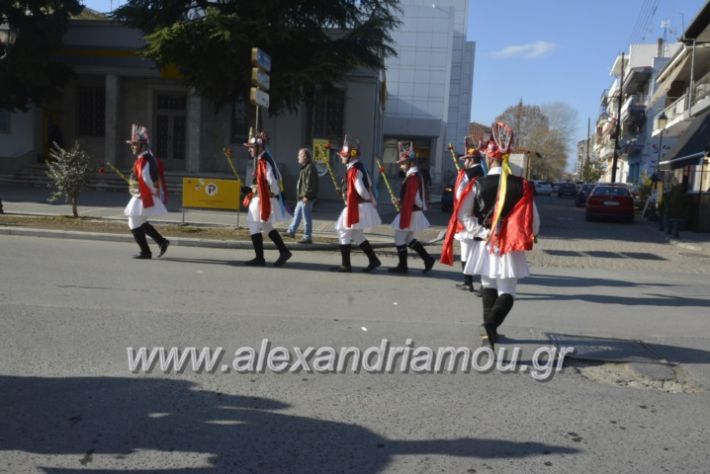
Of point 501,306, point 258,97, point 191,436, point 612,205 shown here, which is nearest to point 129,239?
point 258,97

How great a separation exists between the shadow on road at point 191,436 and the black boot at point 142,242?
5.98 meters

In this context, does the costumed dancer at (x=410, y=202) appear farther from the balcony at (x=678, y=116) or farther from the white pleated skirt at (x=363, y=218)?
the balcony at (x=678, y=116)

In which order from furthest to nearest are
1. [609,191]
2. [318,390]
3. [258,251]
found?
1. [609,191]
2. [258,251]
3. [318,390]

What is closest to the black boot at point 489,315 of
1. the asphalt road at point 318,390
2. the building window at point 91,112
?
the asphalt road at point 318,390

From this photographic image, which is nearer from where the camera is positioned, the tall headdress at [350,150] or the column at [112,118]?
the tall headdress at [350,150]

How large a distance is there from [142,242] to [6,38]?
20963 mm

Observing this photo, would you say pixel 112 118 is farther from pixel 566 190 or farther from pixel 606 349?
pixel 566 190

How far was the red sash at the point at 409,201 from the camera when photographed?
1034 centimetres

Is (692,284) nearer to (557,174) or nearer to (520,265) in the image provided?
(520,265)

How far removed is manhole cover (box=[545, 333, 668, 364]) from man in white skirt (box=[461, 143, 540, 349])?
786mm

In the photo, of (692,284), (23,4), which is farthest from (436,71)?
(692,284)

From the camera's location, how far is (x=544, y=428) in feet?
14.6

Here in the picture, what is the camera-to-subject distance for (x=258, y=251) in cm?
1073

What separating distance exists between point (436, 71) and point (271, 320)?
54736mm
